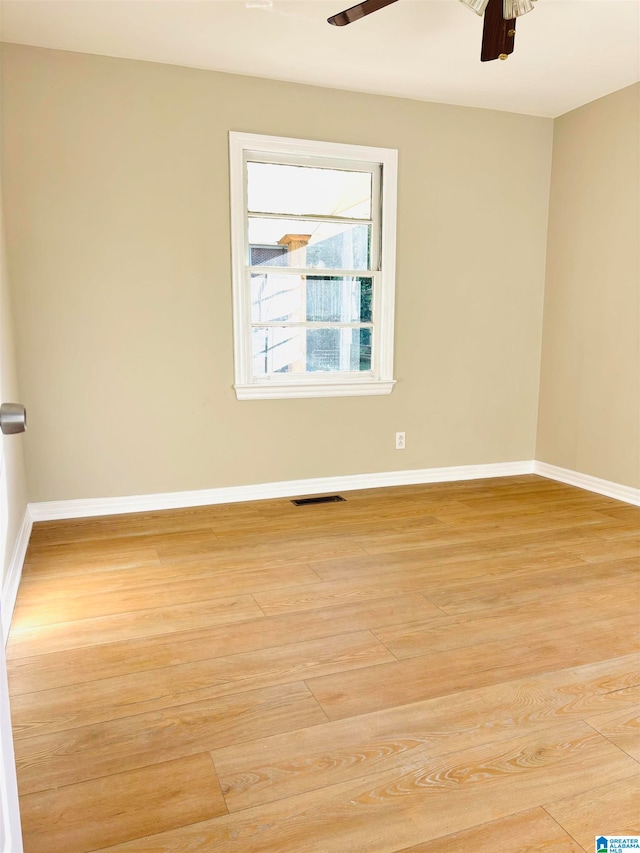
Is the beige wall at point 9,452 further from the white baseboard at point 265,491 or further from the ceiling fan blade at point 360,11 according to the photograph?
the ceiling fan blade at point 360,11

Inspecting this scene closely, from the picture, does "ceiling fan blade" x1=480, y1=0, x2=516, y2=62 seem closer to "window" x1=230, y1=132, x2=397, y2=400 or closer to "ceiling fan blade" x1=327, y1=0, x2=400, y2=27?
"ceiling fan blade" x1=327, y1=0, x2=400, y2=27

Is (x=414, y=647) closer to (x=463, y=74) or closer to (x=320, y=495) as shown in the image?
(x=320, y=495)

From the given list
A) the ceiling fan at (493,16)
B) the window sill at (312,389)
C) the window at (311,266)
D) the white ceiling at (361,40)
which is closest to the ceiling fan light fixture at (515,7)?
the ceiling fan at (493,16)

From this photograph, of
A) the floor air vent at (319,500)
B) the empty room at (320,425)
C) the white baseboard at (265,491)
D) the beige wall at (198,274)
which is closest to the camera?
the empty room at (320,425)

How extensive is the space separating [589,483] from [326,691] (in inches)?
115

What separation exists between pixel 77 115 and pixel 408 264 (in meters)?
2.10

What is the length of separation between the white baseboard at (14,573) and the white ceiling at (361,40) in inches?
93.9

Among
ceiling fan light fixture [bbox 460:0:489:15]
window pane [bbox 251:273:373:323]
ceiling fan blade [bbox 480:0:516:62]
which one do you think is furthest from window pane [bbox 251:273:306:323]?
ceiling fan light fixture [bbox 460:0:489:15]

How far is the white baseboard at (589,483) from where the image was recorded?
3763 millimetres

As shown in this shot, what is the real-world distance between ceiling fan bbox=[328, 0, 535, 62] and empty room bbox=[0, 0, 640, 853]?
0.01 m

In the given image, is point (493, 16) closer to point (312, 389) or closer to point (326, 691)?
point (312, 389)

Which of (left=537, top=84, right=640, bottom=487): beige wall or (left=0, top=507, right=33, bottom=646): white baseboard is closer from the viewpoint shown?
(left=0, top=507, right=33, bottom=646): white baseboard

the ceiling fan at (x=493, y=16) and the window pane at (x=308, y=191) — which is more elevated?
the ceiling fan at (x=493, y=16)

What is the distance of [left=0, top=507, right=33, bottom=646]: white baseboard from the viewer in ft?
7.31
